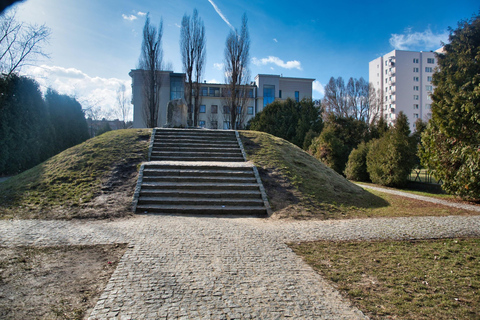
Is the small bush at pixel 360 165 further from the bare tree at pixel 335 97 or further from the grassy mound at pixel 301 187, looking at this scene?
the bare tree at pixel 335 97

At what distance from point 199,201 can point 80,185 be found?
12.1 ft

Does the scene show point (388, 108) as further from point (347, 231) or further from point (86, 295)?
point (86, 295)

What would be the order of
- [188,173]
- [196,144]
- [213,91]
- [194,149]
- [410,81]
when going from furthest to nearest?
[410,81], [213,91], [196,144], [194,149], [188,173]

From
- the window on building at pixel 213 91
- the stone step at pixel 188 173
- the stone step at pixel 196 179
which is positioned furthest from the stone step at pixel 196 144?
the window on building at pixel 213 91

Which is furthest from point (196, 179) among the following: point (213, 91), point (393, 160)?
point (213, 91)

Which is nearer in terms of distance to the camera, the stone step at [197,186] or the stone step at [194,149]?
the stone step at [197,186]

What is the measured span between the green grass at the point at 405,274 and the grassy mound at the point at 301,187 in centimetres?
266

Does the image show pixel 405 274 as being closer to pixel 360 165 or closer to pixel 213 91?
pixel 360 165

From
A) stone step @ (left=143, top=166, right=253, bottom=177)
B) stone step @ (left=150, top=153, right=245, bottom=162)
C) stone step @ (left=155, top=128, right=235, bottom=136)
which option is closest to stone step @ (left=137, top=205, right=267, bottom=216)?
stone step @ (left=143, top=166, right=253, bottom=177)

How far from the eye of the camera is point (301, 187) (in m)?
9.52

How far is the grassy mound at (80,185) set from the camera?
7273mm

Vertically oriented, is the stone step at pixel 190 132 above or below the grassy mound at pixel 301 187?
above

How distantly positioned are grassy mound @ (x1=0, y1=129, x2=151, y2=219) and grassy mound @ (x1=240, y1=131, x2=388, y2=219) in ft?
14.2

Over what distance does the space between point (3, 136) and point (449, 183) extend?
812 inches
